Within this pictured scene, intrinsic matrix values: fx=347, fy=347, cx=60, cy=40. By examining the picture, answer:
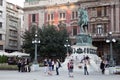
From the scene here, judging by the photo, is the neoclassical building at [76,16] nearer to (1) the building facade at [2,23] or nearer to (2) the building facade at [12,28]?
(1) the building facade at [2,23]

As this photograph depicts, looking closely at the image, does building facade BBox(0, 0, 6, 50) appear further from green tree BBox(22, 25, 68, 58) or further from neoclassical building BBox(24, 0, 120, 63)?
green tree BBox(22, 25, 68, 58)

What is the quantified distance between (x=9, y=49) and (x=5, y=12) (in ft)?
34.1

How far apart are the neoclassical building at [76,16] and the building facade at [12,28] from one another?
7.66m

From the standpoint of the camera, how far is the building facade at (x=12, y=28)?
87.5 m

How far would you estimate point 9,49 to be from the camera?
8906 cm

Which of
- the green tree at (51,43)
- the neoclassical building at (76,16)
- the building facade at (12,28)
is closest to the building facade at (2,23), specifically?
the building facade at (12,28)

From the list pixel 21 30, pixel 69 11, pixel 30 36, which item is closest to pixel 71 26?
pixel 69 11

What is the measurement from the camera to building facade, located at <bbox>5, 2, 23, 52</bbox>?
8750 centimetres

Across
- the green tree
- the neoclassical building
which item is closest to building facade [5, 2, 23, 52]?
the neoclassical building

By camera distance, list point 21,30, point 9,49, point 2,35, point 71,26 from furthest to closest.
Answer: point 21,30 → point 9,49 → point 2,35 → point 71,26

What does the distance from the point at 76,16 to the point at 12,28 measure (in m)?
21.9

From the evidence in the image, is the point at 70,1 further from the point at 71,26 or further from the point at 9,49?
the point at 9,49

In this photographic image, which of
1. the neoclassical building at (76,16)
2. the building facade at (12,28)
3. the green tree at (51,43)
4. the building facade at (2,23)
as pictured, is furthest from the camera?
the building facade at (12,28)

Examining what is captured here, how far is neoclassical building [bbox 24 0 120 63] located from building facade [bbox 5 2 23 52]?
302 inches
